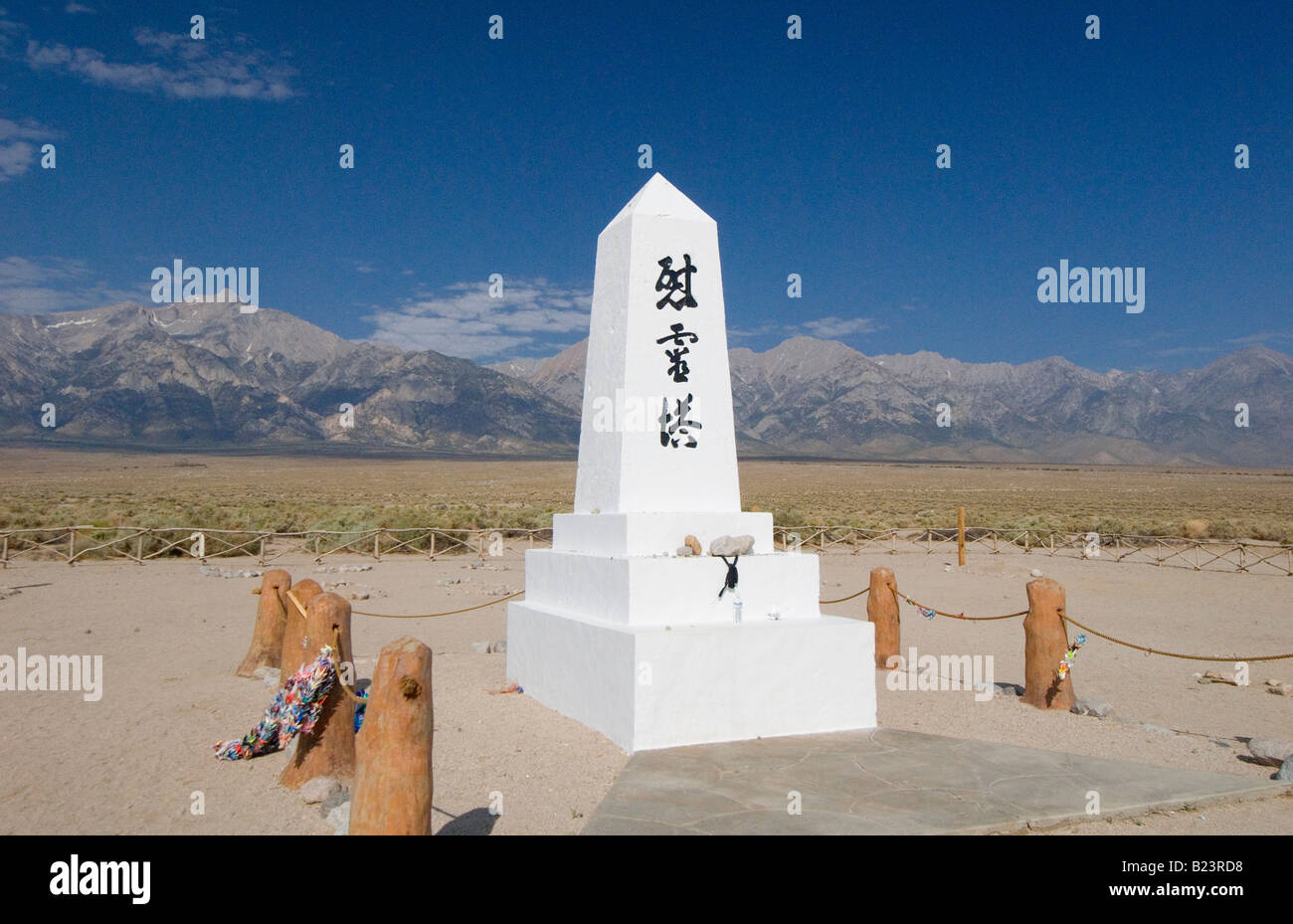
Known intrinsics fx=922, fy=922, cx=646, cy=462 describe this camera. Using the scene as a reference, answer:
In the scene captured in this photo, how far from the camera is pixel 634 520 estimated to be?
8.01m

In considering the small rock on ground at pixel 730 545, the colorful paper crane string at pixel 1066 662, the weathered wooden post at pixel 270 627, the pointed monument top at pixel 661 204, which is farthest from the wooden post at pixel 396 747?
the colorful paper crane string at pixel 1066 662

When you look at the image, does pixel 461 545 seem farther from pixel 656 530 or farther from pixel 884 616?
pixel 656 530

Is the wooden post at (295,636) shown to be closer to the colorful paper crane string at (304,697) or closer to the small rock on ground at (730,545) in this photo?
the colorful paper crane string at (304,697)

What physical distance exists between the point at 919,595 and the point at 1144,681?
6.90 metres

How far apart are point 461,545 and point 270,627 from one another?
14.5 m

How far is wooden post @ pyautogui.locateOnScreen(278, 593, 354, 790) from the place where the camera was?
6.35m

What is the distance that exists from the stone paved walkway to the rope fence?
12.6m

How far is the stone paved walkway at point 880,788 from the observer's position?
5348 millimetres

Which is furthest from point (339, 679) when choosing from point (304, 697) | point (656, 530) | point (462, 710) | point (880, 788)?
point (880, 788)

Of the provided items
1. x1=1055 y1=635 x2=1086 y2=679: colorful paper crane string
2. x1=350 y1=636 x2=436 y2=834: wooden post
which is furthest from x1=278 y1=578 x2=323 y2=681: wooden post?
x1=1055 y1=635 x2=1086 y2=679: colorful paper crane string

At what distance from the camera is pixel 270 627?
33.8 ft
